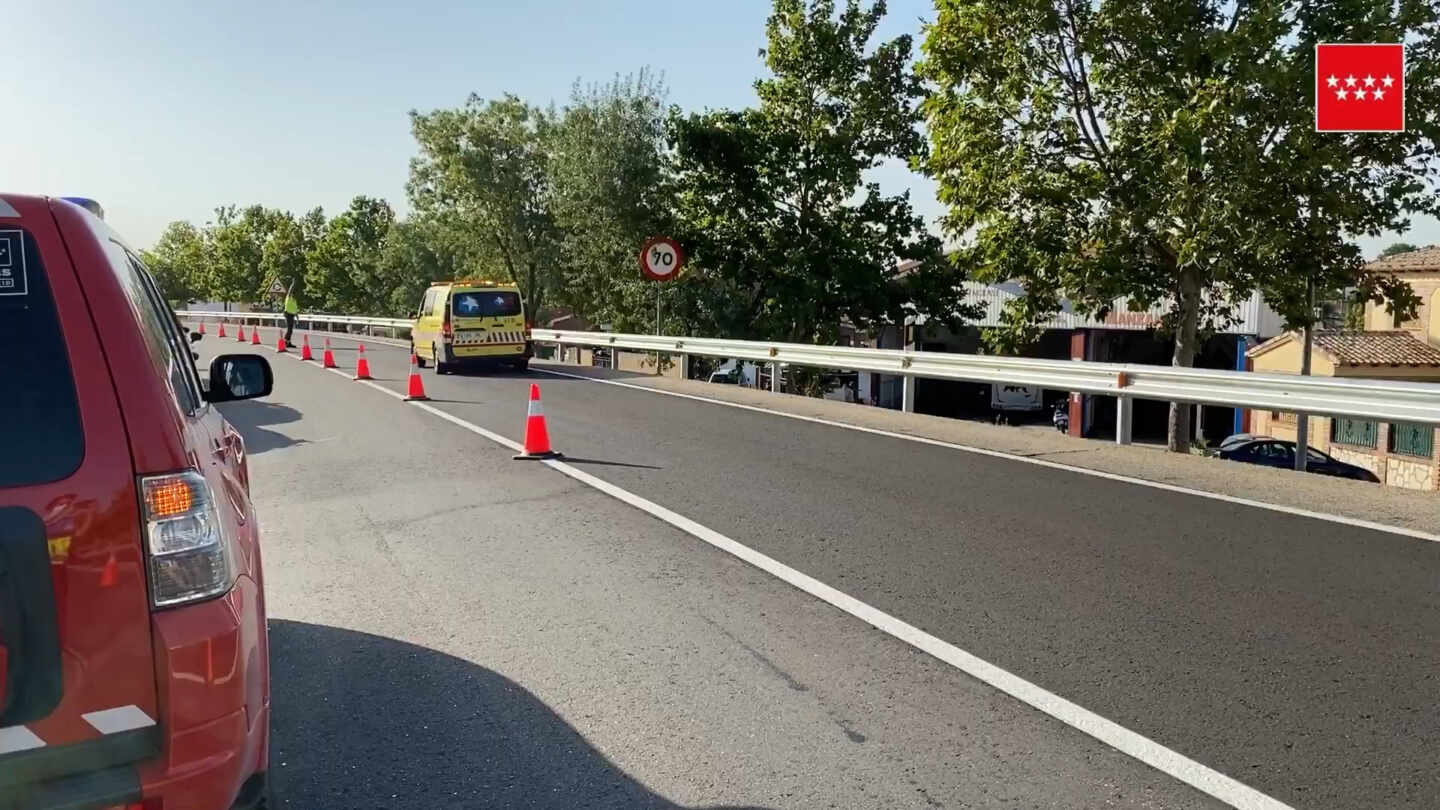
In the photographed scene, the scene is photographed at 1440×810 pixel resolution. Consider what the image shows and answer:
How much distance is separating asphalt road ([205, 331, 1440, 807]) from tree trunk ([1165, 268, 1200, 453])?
8478mm

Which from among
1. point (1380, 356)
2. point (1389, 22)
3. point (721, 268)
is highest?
point (1389, 22)

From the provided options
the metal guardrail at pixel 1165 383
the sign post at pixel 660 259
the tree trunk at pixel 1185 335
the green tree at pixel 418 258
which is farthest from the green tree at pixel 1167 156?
the green tree at pixel 418 258

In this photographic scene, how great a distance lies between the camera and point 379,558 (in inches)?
266

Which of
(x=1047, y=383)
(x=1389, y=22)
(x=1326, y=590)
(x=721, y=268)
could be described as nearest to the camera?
(x=1326, y=590)

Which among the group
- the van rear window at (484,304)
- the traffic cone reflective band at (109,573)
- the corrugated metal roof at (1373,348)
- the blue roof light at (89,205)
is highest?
the blue roof light at (89,205)

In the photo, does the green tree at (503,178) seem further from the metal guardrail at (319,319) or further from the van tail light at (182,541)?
the van tail light at (182,541)

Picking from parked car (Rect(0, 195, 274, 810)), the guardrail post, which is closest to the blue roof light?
parked car (Rect(0, 195, 274, 810))

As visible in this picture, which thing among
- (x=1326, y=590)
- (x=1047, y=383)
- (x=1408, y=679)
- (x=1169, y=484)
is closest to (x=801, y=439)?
(x=1047, y=383)

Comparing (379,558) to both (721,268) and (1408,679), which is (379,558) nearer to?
(1408,679)

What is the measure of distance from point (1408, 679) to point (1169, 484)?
14.7 feet

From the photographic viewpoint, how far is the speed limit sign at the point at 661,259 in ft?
92.2

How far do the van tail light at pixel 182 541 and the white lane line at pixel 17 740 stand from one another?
0.33 meters

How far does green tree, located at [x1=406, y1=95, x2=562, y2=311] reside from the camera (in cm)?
5016

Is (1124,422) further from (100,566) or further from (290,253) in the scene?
(290,253)
